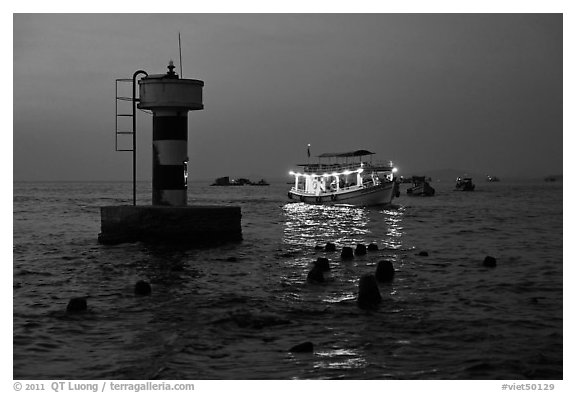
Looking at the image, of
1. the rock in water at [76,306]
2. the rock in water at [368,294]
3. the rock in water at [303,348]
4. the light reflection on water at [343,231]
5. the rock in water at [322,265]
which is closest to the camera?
the rock in water at [303,348]

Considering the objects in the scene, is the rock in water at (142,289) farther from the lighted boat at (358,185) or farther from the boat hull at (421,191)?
the boat hull at (421,191)

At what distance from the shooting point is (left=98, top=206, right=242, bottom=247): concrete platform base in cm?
2373

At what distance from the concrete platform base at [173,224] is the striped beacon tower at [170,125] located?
120 cm

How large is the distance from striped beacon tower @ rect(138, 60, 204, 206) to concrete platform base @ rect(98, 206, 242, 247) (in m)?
1.20

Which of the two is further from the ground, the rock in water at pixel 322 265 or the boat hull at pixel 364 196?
the boat hull at pixel 364 196

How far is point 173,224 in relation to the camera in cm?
2373

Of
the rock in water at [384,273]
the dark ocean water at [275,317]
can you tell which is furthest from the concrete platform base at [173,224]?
the rock in water at [384,273]

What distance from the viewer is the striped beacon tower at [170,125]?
80.8ft

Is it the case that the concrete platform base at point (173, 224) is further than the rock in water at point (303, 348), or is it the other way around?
the concrete platform base at point (173, 224)

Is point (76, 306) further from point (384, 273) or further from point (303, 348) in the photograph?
point (384, 273)

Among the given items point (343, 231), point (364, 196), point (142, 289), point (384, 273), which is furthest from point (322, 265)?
point (364, 196)

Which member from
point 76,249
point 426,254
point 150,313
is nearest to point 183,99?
point 76,249

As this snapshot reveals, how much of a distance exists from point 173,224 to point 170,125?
352 centimetres
